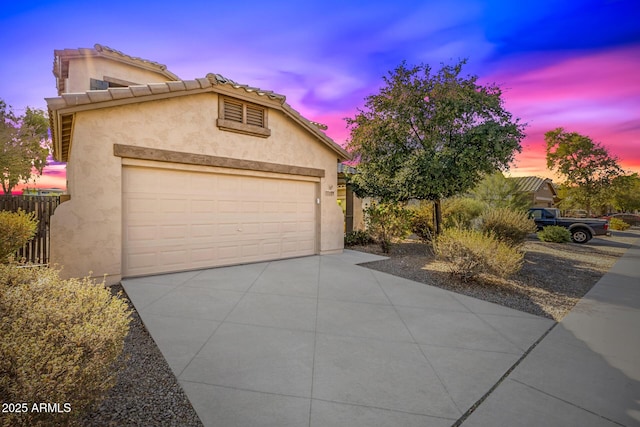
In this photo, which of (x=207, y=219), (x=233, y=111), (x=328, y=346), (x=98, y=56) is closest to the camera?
(x=328, y=346)

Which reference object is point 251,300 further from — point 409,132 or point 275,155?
point 409,132

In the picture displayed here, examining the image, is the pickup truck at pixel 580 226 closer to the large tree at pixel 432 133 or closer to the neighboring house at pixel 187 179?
the large tree at pixel 432 133

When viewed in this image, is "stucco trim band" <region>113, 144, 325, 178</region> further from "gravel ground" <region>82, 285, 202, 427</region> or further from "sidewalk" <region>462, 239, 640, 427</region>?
"sidewalk" <region>462, 239, 640, 427</region>

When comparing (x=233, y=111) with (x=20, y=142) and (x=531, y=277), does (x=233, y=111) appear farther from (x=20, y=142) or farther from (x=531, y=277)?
(x=20, y=142)

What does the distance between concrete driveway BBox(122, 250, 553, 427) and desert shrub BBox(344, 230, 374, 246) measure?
220 inches

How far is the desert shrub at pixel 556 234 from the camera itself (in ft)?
51.1

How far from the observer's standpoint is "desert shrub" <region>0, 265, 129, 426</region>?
1.73 meters

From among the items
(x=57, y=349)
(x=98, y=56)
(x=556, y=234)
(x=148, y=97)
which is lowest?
(x=556, y=234)

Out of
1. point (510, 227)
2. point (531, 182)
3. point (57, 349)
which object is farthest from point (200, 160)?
point (531, 182)

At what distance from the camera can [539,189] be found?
3466 centimetres

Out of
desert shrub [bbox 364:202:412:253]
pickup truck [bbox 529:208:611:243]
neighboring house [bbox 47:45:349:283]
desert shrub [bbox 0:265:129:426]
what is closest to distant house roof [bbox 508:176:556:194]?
pickup truck [bbox 529:208:611:243]

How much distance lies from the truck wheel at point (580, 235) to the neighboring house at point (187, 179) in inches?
561

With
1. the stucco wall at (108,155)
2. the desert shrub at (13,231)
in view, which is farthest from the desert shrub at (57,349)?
the desert shrub at (13,231)

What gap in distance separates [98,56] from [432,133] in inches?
525
